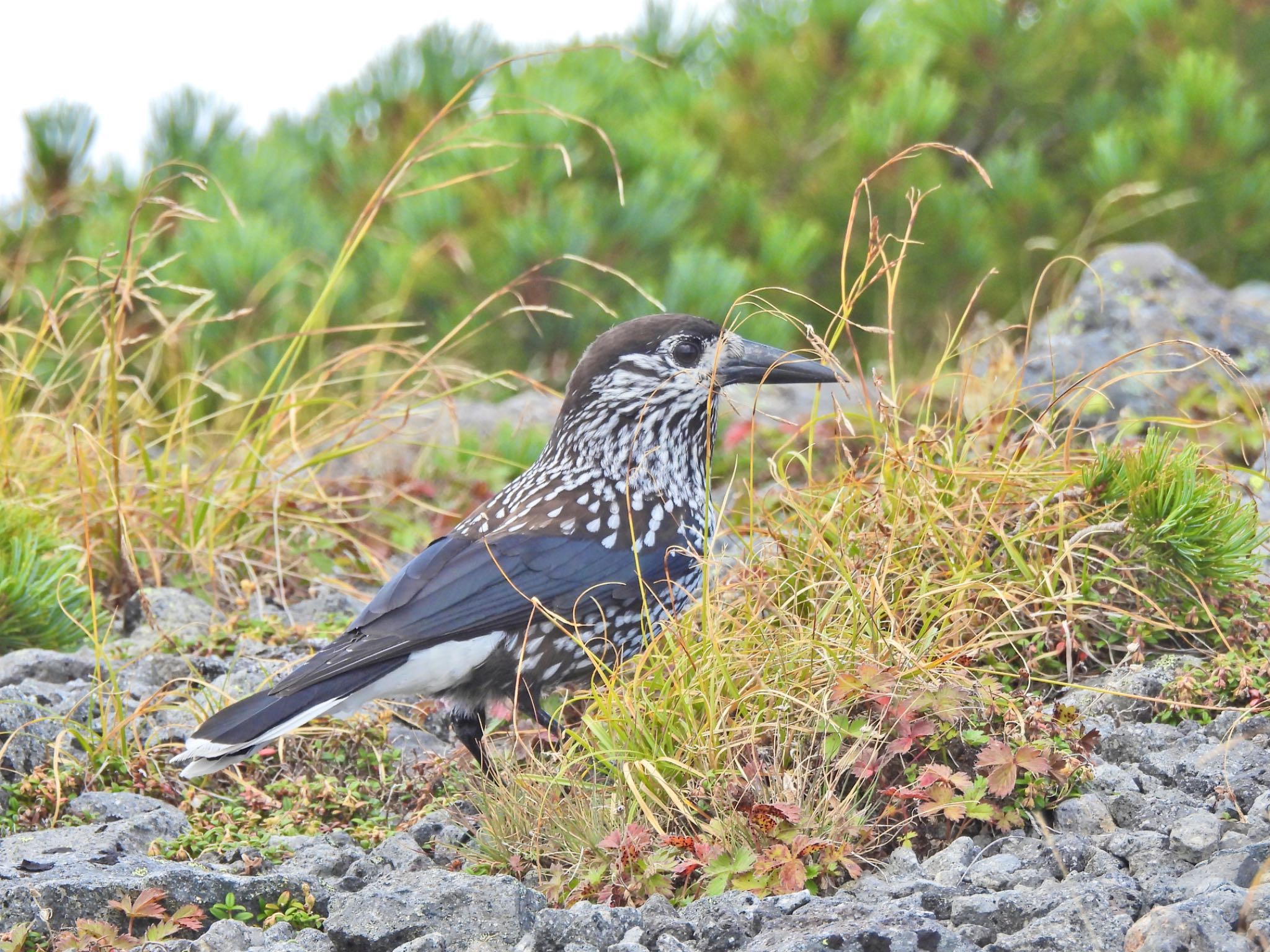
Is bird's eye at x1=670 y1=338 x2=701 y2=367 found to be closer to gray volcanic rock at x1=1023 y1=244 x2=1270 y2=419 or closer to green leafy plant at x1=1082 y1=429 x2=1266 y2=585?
green leafy plant at x1=1082 y1=429 x2=1266 y2=585

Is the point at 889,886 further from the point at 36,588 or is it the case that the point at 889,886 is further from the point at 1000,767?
the point at 36,588

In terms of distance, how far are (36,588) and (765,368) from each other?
2.63 meters

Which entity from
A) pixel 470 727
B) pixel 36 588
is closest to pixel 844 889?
pixel 470 727

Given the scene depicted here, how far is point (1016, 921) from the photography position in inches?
112

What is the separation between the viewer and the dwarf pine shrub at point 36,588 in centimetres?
500

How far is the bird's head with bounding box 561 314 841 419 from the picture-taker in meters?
4.71

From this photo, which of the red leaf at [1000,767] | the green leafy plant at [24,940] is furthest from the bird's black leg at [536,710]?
the green leafy plant at [24,940]

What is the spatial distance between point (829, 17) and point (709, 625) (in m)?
7.62

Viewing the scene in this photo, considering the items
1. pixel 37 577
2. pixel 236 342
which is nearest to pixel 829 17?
pixel 236 342

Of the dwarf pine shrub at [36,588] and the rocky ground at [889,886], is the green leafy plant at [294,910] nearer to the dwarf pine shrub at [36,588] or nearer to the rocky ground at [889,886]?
the rocky ground at [889,886]

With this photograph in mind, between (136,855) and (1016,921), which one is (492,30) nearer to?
(136,855)

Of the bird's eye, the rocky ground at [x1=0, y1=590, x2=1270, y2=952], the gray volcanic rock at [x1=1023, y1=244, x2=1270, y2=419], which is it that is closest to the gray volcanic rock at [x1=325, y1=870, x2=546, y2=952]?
the rocky ground at [x1=0, y1=590, x2=1270, y2=952]

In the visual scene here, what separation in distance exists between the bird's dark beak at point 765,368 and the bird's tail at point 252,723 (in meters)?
1.66

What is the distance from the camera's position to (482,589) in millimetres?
4133
